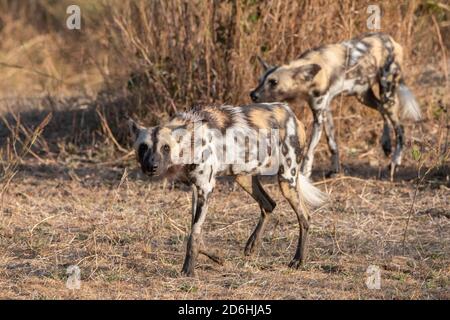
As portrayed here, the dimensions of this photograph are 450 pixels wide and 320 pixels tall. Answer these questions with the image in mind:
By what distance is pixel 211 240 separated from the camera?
21.6 feet

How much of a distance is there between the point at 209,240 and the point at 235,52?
8.47ft

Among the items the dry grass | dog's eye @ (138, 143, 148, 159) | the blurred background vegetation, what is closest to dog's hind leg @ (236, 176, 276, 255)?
the dry grass

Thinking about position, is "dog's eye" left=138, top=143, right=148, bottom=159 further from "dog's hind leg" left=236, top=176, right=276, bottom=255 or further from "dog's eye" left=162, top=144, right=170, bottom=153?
"dog's hind leg" left=236, top=176, right=276, bottom=255

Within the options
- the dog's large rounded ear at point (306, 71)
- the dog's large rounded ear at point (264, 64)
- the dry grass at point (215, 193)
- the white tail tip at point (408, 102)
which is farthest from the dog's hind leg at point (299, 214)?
the white tail tip at point (408, 102)

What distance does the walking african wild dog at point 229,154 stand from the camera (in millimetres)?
5590

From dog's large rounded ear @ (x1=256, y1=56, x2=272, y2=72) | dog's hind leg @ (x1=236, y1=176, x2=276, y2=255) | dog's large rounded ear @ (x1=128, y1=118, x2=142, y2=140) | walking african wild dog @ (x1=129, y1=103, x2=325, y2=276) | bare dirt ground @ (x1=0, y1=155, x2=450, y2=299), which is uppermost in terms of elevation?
dog's large rounded ear @ (x1=256, y1=56, x2=272, y2=72)

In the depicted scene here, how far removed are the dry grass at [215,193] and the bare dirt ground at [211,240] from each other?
0.05 ft

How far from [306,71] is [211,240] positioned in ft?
6.99

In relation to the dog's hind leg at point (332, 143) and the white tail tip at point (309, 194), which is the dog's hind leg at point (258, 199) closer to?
the white tail tip at point (309, 194)

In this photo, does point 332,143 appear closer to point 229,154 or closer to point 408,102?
point 408,102

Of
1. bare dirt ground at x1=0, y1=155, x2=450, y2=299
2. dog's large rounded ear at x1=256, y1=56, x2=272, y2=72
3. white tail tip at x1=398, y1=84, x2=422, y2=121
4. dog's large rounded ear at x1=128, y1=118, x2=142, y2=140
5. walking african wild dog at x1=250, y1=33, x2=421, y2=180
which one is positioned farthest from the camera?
white tail tip at x1=398, y1=84, x2=422, y2=121

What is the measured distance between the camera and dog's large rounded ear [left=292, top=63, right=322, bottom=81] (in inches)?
316

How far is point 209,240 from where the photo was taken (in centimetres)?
657

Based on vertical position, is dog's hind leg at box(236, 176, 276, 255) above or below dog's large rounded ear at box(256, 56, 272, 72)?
below
